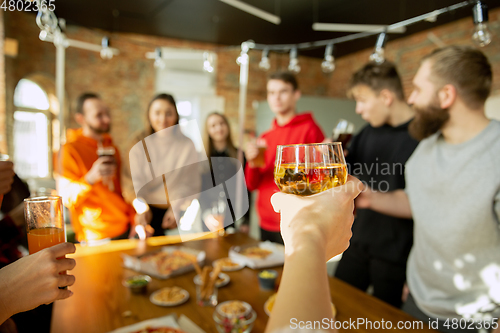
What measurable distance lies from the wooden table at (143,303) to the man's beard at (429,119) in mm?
877

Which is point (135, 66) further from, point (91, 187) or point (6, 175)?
point (6, 175)

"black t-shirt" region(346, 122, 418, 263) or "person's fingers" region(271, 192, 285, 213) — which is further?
"black t-shirt" region(346, 122, 418, 263)

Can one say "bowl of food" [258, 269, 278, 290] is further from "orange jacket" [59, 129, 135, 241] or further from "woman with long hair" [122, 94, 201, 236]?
"orange jacket" [59, 129, 135, 241]

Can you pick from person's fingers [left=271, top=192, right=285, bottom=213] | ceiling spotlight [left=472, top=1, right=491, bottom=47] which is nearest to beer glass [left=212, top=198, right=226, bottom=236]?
person's fingers [left=271, top=192, right=285, bottom=213]

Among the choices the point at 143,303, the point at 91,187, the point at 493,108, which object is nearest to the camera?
the point at 143,303

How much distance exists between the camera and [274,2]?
4359 millimetres

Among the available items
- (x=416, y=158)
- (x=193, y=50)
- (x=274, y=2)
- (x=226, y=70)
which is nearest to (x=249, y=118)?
(x=226, y=70)

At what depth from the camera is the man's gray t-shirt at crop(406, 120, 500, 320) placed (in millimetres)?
1343

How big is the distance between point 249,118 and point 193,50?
1.74 m

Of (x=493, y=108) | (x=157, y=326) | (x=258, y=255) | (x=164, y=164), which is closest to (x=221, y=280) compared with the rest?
(x=258, y=255)

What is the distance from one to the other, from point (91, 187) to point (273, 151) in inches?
53.7

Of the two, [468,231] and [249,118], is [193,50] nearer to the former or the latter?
[249,118]

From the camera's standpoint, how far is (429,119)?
5.15 ft

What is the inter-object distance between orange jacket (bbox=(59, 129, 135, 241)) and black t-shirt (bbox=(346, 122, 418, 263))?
1741 millimetres
